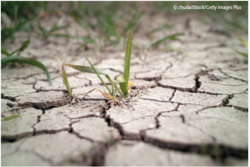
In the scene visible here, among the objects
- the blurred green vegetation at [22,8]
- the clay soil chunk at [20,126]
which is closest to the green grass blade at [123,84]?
the clay soil chunk at [20,126]

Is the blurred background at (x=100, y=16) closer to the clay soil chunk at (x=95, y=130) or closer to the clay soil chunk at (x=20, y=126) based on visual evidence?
the clay soil chunk at (x=20, y=126)

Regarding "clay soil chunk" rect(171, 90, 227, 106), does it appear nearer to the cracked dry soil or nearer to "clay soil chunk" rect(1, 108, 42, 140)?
the cracked dry soil

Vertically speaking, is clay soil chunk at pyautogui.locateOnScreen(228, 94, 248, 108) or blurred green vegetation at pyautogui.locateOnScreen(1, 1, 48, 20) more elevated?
blurred green vegetation at pyautogui.locateOnScreen(1, 1, 48, 20)

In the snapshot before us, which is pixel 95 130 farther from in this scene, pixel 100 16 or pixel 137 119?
pixel 100 16

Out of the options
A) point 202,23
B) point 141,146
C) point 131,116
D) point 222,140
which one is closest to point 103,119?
point 131,116

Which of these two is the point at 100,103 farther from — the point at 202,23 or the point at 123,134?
the point at 202,23

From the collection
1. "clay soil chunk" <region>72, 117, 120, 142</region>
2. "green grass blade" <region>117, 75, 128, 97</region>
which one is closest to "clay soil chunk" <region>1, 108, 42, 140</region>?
"clay soil chunk" <region>72, 117, 120, 142</region>

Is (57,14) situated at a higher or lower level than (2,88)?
higher

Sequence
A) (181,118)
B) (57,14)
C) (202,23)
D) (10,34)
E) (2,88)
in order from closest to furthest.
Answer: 1. (181,118)
2. (2,88)
3. (10,34)
4. (57,14)
5. (202,23)
